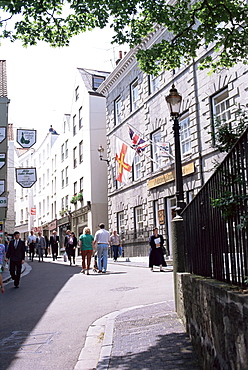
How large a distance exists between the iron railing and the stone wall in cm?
19

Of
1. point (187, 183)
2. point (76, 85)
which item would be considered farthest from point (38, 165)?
point (187, 183)

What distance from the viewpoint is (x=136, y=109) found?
2616 cm

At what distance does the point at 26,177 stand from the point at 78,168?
15.3 metres

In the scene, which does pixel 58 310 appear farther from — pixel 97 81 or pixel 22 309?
pixel 97 81

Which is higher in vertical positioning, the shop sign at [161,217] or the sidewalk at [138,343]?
the shop sign at [161,217]

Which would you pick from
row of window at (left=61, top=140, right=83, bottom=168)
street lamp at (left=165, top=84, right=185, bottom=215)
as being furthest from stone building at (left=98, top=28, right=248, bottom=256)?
row of window at (left=61, top=140, right=83, bottom=168)

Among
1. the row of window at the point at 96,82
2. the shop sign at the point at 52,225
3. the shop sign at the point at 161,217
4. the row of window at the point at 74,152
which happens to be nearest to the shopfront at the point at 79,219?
the row of window at the point at 74,152

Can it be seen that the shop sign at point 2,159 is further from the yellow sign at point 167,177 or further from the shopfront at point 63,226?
the shopfront at point 63,226

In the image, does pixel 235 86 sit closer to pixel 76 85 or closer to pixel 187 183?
pixel 187 183

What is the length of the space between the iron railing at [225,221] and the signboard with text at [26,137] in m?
15.9

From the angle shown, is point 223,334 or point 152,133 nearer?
point 223,334

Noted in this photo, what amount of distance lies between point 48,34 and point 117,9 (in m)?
1.54

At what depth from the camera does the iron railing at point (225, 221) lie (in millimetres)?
3512

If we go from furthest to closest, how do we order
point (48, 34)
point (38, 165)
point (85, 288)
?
point (38, 165) < point (85, 288) < point (48, 34)
